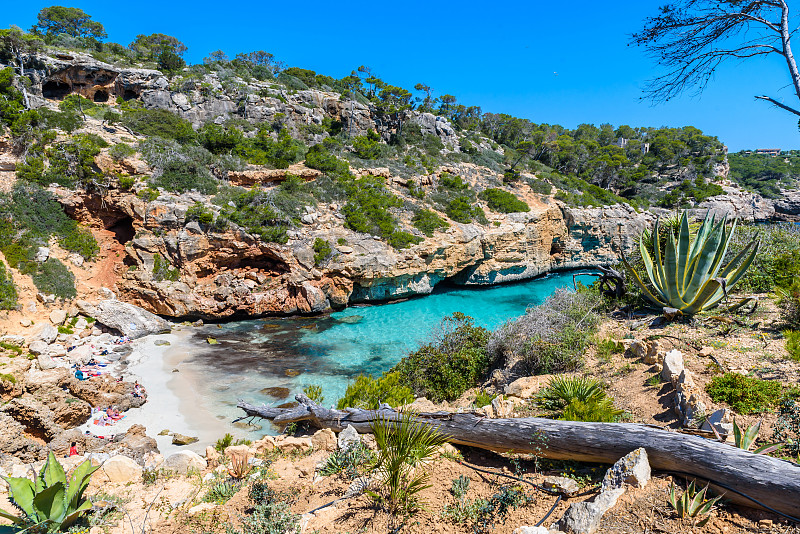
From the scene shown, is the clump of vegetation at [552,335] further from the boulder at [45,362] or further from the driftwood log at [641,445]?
the boulder at [45,362]

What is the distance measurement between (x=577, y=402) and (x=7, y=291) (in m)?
16.3

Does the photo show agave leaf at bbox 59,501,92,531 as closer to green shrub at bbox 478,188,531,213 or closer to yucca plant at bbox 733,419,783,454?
yucca plant at bbox 733,419,783,454

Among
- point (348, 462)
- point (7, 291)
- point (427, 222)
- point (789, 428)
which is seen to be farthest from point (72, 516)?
point (427, 222)

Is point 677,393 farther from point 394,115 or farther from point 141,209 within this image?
point 394,115

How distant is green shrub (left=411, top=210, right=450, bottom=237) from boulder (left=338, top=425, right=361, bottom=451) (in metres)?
16.3

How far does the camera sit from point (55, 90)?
894 inches

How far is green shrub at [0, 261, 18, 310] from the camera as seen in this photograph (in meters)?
11.5

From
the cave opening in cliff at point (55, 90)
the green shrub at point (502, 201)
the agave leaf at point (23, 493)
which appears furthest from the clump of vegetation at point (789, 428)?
the cave opening in cliff at point (55, 90)

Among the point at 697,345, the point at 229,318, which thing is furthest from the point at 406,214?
the point at 697,345

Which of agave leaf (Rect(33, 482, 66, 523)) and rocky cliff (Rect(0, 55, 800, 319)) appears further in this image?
rocky cliff (Rect(0, 55, 800, 319))

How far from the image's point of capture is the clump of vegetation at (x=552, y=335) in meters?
6.48

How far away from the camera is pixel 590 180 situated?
126ft

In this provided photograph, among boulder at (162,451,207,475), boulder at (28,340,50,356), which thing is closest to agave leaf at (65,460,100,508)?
boulder at (162,451,207,475)

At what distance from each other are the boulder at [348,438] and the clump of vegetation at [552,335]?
11.7 feet
